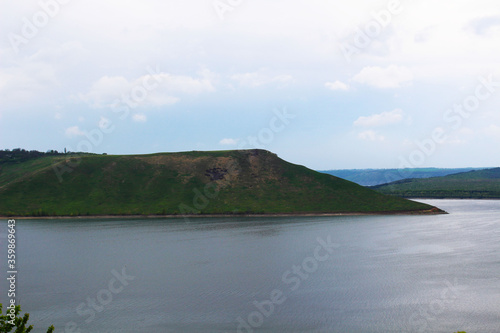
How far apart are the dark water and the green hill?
162 ft

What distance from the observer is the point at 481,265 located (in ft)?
228

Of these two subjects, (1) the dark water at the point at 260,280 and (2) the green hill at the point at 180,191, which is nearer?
(1) the dark water at the point at 260,280

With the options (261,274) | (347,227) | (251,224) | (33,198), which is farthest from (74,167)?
(261,274)

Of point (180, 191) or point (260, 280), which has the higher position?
point (180, 191)

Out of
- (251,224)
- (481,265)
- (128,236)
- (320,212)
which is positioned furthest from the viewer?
(320,212)

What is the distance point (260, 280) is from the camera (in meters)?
60.5

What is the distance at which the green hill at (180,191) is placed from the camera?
522ft

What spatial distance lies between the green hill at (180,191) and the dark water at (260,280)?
162ft

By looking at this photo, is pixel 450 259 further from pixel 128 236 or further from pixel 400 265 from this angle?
pixel 128 236

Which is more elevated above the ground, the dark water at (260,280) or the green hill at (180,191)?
the green hill at (180,191)

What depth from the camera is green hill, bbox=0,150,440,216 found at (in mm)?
159125

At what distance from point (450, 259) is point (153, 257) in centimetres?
5117

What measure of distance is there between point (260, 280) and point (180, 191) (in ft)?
386

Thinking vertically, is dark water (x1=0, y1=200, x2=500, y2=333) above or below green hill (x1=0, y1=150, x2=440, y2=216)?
below
